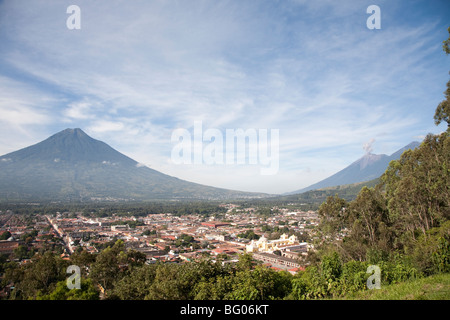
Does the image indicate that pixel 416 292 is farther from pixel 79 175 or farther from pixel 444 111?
pixel 79 175

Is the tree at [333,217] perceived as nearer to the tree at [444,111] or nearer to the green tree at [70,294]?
the tree at [444,111]

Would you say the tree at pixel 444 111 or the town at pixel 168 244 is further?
the town at pixel 168 244

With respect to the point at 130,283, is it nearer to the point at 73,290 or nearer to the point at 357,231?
the point at 73,290

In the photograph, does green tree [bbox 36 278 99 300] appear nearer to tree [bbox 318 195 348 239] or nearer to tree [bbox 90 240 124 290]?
tree [bbox 90 240 124 290]

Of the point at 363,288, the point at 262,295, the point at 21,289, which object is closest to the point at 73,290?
the point at 21,289

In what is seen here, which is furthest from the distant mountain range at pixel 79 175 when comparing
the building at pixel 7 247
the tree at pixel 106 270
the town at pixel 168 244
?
the tree at pixel 106 270

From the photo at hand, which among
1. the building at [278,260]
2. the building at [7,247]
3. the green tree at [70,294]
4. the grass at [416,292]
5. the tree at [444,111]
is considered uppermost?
the tree at [444,111]

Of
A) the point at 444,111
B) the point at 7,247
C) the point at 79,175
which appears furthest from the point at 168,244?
the point at 79,175
